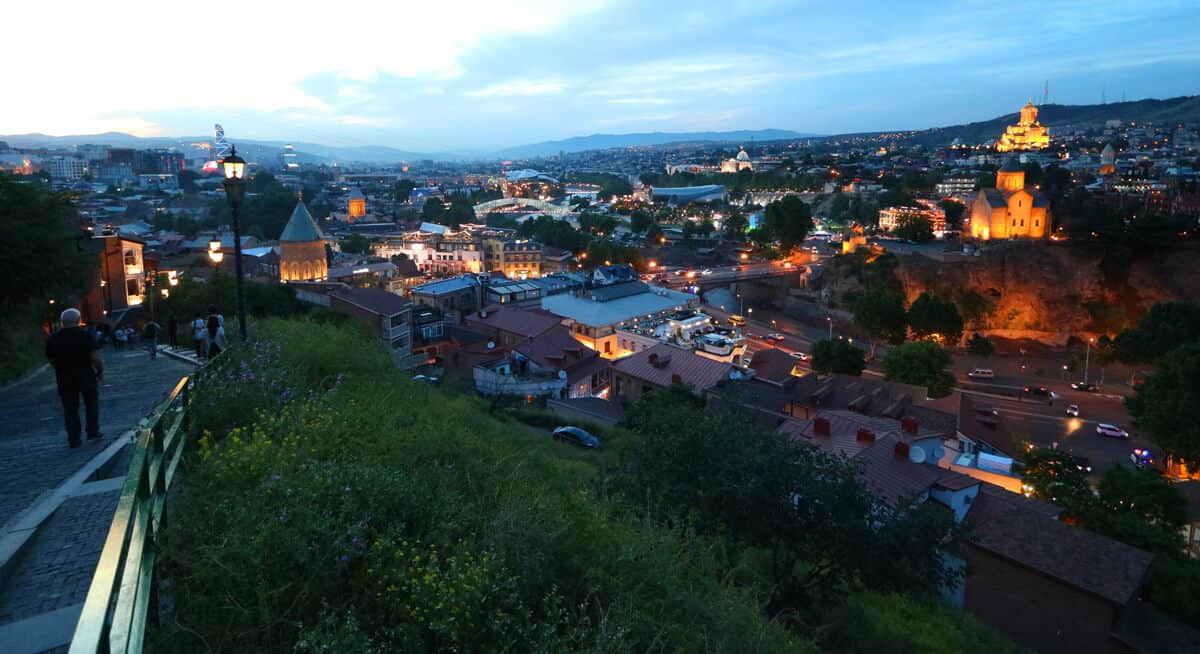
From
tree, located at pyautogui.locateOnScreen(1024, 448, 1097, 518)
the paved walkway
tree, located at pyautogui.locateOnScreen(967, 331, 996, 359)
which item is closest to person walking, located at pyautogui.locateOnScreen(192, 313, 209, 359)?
the paved walkway

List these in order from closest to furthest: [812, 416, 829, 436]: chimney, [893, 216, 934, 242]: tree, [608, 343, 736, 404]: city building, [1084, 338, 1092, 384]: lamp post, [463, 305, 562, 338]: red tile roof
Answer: [812, 416, 829, 436]: chimney < [608, 343, 736, 404]: city building < [463, 305, 562, 338]: red tile roof < [1084, 338, 1092, 384]: lamp post < [893, 216, 934, 242]: tree

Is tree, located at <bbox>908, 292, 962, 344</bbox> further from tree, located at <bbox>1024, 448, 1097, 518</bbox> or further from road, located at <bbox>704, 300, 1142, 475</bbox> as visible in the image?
tree, located at <bbox>1024, 448, 1097, 518</bbox>

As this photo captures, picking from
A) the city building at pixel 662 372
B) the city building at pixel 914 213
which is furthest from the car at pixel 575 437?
the city building at pixel 914 213

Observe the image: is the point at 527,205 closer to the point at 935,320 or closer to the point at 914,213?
the point at 914,213

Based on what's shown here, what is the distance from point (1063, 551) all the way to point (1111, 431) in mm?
14417

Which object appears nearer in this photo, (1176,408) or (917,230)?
(1176,408)

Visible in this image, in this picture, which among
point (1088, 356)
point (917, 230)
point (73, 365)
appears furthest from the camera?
point (917, 230)

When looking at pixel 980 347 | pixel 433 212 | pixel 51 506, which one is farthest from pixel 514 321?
pixel 433 212

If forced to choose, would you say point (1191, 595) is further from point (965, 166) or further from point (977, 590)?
point (965, 166)

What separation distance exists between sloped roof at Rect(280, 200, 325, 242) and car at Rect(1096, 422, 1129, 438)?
94.3 ft

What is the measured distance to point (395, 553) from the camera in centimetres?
310

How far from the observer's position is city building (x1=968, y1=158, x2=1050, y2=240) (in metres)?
40.3

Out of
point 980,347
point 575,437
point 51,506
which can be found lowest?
point 980,347

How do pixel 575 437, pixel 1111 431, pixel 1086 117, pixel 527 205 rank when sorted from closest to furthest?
pixel 575 437, pixel 1111 431, pixel 527 205, pixel 1086 117
